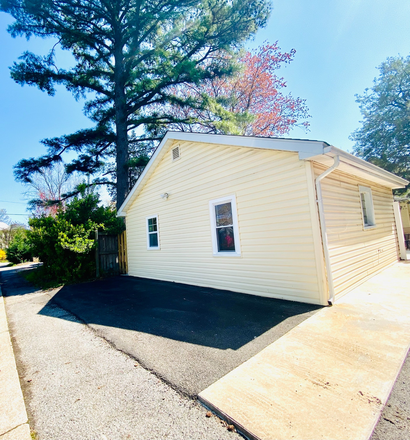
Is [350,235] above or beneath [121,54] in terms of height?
beneath

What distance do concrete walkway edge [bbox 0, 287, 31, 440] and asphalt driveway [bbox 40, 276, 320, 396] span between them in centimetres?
109

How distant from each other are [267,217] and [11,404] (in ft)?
15.0

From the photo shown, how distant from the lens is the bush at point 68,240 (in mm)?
8773

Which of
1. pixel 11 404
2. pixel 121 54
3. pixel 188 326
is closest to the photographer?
pixel 11 404

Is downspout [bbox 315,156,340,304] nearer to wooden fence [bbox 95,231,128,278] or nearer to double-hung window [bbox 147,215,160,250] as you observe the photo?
double-hung window [bbox 147,215,160,250]

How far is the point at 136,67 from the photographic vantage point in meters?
12.6

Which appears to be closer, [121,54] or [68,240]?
[68,240]

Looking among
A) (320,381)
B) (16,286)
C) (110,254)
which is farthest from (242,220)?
(16,286)

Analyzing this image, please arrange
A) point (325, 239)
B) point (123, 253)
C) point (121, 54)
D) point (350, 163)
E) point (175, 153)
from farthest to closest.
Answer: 1. point (121, 54)
2. point (123, 253)
3. point (175, 153)
4. point (350, 163)
5. point (325, 239)

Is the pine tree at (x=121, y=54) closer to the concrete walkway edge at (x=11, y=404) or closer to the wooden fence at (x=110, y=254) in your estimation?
the wooden fence at (x=110, y=254)

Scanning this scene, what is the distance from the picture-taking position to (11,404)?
2.09 m

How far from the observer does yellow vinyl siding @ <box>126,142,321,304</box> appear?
4391 mm

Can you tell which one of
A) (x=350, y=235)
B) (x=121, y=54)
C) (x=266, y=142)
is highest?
(x=121, y=54)

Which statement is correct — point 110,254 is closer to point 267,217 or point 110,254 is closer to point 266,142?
point 267,217
